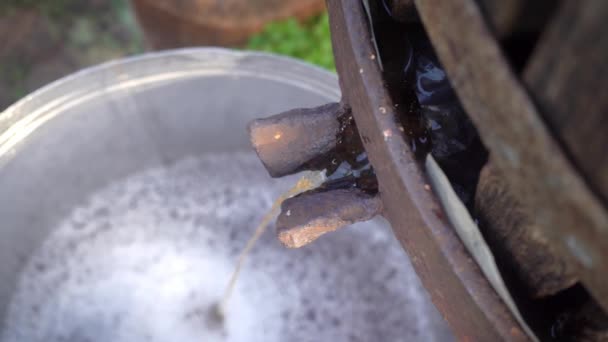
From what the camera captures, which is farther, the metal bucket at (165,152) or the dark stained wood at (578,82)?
the metal bucket at (165,152)

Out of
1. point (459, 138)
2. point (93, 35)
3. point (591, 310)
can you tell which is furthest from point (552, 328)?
point (93, 35)

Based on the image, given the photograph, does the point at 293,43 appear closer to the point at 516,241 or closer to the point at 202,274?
the point at 202,274

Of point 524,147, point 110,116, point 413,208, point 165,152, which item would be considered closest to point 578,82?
point 524,147

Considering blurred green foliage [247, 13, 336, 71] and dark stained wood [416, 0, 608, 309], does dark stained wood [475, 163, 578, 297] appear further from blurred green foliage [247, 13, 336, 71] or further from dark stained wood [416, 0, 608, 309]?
blurred green foliage [247, 13, 336, 71]

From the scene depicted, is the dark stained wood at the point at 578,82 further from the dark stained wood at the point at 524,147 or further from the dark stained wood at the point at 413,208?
the dark stained wood at the point at 413,208

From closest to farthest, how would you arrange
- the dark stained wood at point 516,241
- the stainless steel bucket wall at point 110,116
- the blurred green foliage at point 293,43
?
the dark stained wood at point 516,241
the stainless steel bucket wall at point 110,116
the blurred green foliage at point 293,43

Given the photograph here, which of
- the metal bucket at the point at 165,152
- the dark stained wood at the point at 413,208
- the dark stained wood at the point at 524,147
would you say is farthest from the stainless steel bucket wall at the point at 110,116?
the dark stained wood at the point at 524,147

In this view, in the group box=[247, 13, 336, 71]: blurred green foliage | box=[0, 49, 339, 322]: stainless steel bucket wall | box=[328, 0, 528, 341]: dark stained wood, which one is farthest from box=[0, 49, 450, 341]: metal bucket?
box=[247, 13, 336, 71]: blurred green foliage
